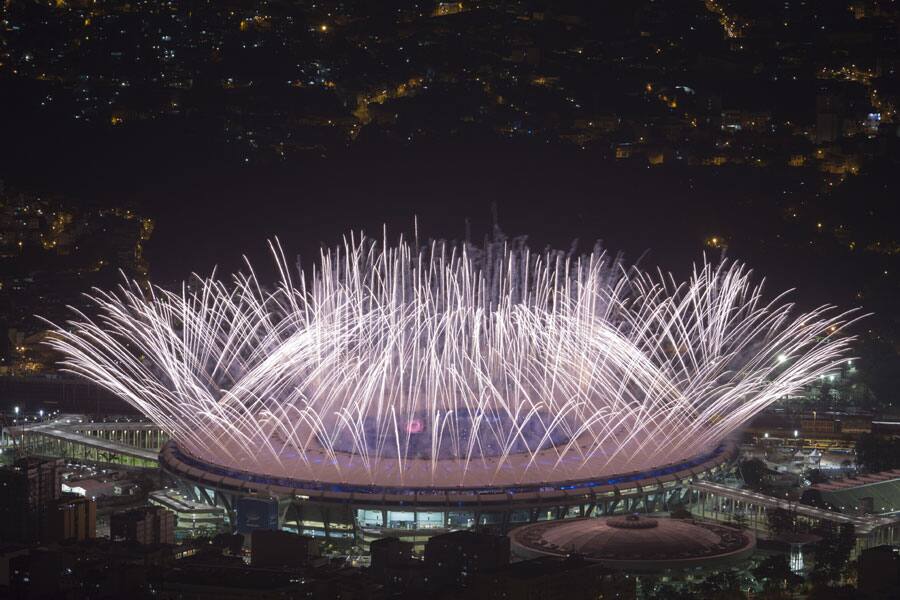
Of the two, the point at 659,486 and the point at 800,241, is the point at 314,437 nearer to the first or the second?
the point at 659,486

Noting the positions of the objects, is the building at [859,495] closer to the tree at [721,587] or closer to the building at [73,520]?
the tree at [721,587]

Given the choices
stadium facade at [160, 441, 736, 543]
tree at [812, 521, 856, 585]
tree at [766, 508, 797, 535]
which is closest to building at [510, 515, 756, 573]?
stadium facade at [160, 441, 736, 543]

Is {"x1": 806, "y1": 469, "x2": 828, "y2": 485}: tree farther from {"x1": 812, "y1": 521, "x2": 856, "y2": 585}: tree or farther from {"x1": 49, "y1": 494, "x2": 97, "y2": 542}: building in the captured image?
{"x1": 49, "y1": 494, "x2": 97, "y2": 542}: building

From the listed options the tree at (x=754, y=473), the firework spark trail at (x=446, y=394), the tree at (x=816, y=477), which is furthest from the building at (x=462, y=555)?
the tree at (x=816, y=477)

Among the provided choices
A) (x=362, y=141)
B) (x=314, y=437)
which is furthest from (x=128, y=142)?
(x=314, y=437)

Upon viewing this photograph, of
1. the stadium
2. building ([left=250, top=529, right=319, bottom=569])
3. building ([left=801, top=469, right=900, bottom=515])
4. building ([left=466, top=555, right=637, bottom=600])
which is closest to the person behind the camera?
building ([left=466, top=555, right=637, bottom=600])
